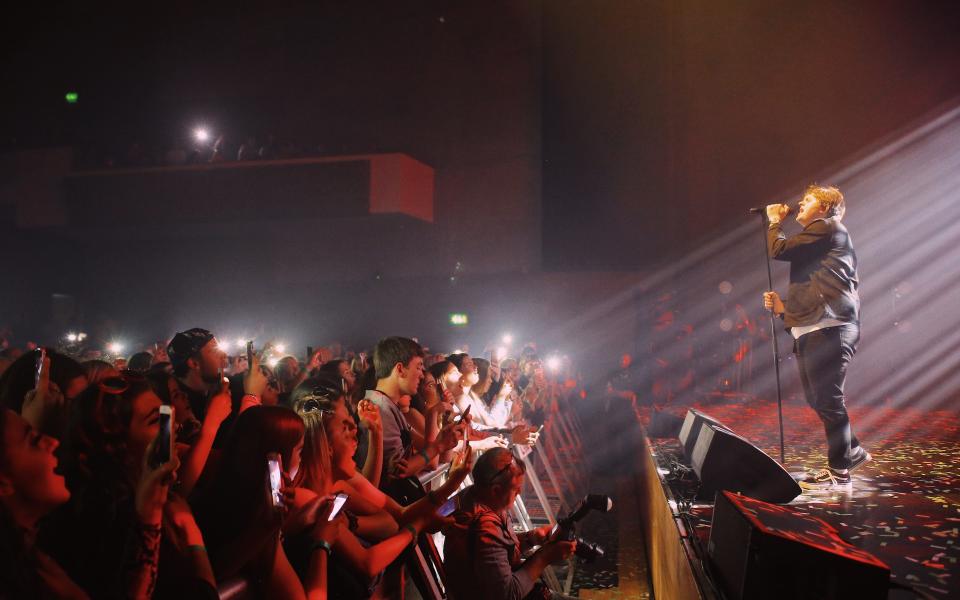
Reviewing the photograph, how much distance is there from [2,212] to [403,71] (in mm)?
8669

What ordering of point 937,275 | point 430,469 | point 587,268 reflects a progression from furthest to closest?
point 587,268 < point 937,275 < point 430,469

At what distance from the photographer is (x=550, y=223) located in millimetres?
13336

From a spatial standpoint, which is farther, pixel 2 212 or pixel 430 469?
pixel 2 212

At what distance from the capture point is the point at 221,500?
69.8 inches

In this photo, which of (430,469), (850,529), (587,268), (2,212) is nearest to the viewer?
(850,529)

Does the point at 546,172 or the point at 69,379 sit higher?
the point at 546,172

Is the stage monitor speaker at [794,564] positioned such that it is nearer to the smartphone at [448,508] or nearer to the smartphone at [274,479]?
the smartphone at [448,508]

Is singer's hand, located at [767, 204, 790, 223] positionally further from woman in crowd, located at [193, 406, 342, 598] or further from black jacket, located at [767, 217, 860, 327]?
woman in crowd, located at [193, 406, 342, 598]

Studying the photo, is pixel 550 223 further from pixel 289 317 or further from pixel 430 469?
pixel 430 469

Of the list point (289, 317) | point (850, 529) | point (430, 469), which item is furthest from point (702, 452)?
point (289, 317)

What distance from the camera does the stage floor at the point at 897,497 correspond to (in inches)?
95.2

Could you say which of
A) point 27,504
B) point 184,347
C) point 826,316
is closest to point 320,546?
point 27,504

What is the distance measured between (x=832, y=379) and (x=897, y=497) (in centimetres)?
62

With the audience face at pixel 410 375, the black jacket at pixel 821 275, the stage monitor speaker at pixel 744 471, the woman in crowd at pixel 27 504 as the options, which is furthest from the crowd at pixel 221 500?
the black jacket at pixel 821 275
